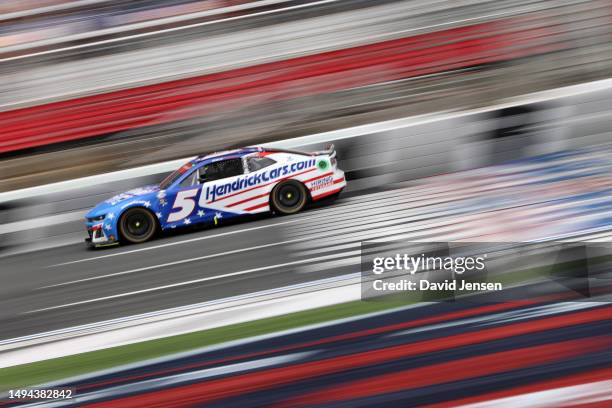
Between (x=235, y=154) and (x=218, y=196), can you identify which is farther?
(x=235, y=154)

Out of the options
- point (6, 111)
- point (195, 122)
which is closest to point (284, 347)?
point (195, 122)

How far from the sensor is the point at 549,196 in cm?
910

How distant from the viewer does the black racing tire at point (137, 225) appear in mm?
10531

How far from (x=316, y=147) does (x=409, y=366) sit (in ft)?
22.6

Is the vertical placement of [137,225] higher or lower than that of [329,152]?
lower

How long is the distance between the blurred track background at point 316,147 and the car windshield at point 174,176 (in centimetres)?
70

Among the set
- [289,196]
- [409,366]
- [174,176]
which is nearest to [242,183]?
[289,196]

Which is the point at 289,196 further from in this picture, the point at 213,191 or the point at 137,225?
the point at 137,225

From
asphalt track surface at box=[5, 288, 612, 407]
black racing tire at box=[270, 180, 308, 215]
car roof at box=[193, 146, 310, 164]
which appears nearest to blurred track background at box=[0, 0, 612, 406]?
asphalt track surface at box=[5, 288, 612, 407]

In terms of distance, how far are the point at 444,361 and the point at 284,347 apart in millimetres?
1252

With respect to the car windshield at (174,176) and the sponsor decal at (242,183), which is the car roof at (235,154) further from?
the sponsor decal at (242,183)

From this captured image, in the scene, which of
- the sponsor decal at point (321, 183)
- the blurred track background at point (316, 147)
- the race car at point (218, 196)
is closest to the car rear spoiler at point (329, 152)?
the race car at point (218, 196)

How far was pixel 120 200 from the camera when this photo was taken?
10.6 metres

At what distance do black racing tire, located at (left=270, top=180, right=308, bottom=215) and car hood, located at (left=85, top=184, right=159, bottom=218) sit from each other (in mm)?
1665
